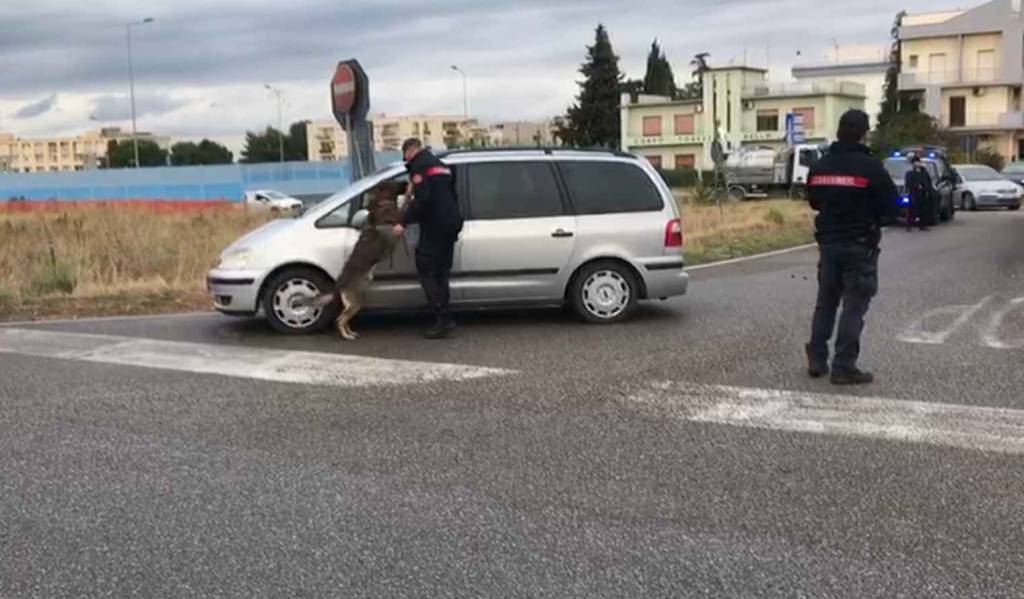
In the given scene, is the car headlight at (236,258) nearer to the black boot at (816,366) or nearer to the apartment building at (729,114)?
the black boot at (816,366)

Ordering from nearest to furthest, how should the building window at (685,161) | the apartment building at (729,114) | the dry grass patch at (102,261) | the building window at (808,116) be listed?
the dry grass patch at (102,261) → the apartment building at (729,114) → the building window at (808,116) → the building window at (685,161)

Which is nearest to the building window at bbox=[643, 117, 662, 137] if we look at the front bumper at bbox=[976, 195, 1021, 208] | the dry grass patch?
the front bumper at bbox=[976, 195, 1021, 208]

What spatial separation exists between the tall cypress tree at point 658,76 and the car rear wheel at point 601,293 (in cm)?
9053

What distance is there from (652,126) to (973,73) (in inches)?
883

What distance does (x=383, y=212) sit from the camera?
9906 millimetres

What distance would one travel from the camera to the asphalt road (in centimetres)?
443

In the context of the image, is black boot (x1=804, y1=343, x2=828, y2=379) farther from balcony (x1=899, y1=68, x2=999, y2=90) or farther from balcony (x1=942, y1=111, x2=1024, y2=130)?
balcony (x1=899, y1=68, x2=999, y2=90)

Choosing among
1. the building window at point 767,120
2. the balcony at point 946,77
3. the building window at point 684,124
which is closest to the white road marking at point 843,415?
the building window at point 767,120

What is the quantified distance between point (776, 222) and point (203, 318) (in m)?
17.1

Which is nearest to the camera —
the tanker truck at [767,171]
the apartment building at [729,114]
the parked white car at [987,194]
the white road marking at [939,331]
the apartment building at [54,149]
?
the white road marking at [939,331]

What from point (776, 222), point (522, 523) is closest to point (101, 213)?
point (776, 222)

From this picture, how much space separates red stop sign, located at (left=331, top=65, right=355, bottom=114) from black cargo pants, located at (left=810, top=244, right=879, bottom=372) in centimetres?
878

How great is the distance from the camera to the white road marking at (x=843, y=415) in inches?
248

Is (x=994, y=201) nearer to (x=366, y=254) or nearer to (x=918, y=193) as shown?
(x=918, y=193)
